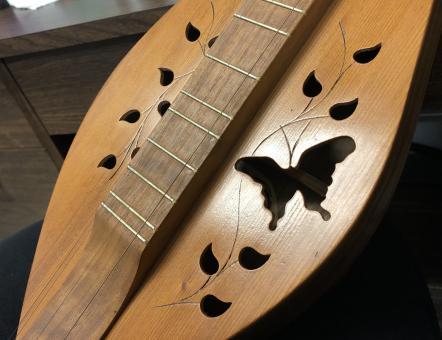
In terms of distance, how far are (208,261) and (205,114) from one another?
0.65ft

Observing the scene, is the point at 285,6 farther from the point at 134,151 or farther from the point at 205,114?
the point at 134,151

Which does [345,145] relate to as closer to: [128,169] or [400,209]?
[128,169]

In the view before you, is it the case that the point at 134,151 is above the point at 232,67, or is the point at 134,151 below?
below

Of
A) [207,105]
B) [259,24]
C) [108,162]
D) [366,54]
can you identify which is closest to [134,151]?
[108,162]

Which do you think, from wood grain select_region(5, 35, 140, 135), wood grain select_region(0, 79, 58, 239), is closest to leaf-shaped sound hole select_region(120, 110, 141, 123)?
wood grain select_region(5, 35, 140, 135)

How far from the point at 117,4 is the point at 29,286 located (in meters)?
0.59

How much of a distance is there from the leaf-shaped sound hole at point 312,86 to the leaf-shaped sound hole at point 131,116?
31 cm

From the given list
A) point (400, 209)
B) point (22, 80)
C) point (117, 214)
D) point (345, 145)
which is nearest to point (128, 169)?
point (117, 214)

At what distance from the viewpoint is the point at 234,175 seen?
1.84ft

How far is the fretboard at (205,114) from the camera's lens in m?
0.56

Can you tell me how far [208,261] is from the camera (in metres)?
0.56

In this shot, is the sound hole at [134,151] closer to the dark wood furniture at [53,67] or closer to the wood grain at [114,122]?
the wood grain at [114,122]

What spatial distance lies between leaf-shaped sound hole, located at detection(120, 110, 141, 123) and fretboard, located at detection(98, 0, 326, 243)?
4.5 inches

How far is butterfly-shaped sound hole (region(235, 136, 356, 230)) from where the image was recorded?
0.50 m
